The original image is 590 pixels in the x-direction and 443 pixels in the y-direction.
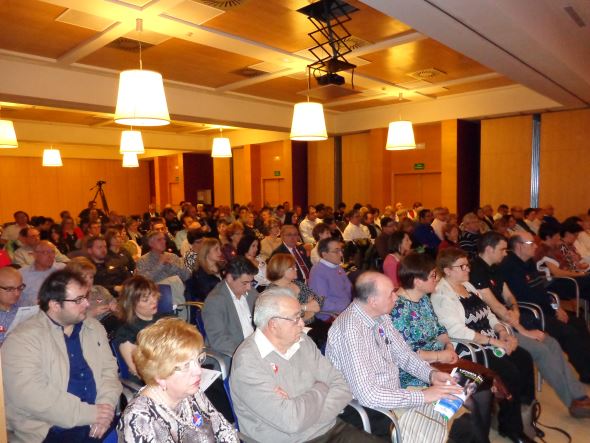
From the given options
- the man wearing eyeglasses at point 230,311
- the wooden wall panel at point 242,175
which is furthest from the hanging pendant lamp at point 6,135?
the wooden wall panel at point 242,175

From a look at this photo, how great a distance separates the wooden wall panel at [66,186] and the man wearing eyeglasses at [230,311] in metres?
15.6

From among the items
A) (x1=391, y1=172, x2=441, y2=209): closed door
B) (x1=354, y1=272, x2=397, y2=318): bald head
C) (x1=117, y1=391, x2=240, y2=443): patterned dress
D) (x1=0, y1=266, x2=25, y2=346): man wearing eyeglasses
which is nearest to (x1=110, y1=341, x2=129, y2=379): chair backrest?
(x1=0, y1=266, x2=25, y2=346): man wearing eyeglasses

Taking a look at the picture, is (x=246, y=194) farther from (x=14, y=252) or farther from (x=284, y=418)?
(x=284, y=418)

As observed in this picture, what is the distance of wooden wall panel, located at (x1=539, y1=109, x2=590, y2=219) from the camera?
920cm

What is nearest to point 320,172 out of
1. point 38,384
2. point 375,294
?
point 375,294

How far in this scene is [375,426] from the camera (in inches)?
92.7

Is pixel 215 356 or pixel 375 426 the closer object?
pixel 375 426

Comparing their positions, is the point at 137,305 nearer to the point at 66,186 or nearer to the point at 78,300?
the point at 78,300

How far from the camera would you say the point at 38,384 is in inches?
79.7

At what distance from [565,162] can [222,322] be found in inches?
356

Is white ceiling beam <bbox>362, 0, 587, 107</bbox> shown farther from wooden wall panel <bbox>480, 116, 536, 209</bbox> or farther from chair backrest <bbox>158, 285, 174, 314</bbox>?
wooden wall panel <bbox>480, 116, 536, 209</bbox>

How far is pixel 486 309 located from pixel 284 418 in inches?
86.7

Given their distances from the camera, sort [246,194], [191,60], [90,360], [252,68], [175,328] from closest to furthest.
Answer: [175,328] → [90,360] → [191,60] → [252,68] → [246,194]

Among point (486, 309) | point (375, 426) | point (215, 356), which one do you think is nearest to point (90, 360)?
point (215, 356)
